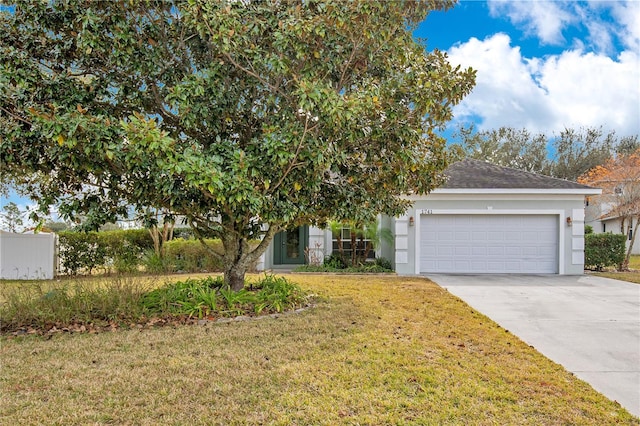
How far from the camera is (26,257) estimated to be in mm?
11453

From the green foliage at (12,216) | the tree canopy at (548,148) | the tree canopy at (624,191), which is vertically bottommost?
the green foliage at (12,216)

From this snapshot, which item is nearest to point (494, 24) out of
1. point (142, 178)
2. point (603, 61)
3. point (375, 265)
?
point (603, 61)

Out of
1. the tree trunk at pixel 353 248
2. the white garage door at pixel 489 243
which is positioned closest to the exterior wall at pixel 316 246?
the tree trunk at pixel 353 248

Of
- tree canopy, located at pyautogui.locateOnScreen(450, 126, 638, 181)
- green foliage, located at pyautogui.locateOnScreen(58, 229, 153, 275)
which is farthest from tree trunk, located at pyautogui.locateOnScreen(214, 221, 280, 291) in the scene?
tree canopy, located at pyautogui.locateOnScreen(450, 126, 638, 181)

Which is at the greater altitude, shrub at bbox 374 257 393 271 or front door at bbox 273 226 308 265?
front door at bbox 273 226 308 265

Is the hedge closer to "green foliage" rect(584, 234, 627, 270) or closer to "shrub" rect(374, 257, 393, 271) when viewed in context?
"shrub" rect(374, 257, 393, 271)

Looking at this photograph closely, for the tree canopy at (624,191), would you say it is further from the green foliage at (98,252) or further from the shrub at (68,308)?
the green foliage at (98,252)

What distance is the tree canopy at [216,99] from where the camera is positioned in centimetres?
511

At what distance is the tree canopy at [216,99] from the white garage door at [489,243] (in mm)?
6560

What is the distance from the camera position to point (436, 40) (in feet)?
32.1

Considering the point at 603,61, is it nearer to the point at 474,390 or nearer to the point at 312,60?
the point at 312,60

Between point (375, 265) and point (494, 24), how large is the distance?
752 centimetres

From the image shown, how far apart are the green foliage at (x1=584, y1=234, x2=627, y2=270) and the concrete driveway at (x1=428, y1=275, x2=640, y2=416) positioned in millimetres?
2885

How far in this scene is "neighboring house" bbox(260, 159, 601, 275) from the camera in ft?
41.1
